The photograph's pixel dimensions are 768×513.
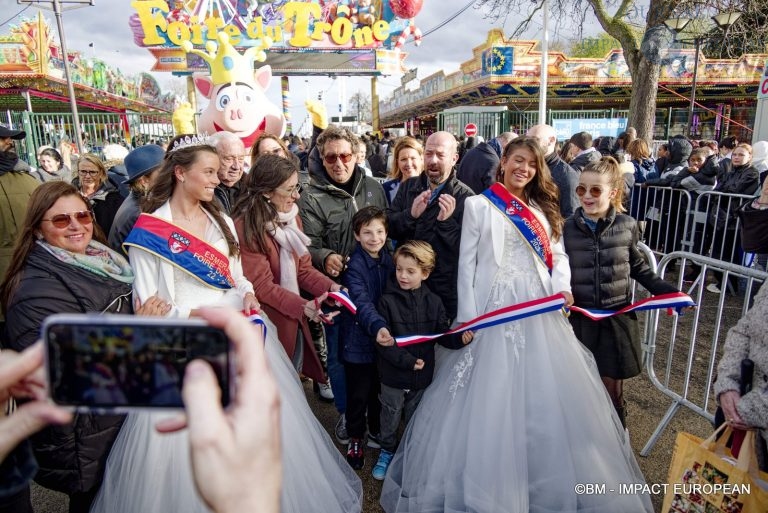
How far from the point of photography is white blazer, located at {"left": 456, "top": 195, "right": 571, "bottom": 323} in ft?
8.57

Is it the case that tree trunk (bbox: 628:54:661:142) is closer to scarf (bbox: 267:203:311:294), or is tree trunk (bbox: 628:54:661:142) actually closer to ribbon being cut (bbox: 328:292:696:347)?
ribbon being cut (bbox: 328:292:696:347)

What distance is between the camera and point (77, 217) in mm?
2080

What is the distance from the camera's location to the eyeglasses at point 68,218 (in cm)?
201

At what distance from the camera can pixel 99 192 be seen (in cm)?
409

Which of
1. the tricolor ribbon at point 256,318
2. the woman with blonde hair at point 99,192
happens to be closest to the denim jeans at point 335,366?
the tricolor ribbon at point 256,318

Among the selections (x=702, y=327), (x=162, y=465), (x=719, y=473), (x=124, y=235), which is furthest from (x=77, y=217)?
(x=702, y=327)

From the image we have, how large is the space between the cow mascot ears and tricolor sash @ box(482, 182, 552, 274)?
184 inches

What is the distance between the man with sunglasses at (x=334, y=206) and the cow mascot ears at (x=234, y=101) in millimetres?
3620

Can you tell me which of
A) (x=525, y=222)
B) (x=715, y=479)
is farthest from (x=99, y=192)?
(x=715, y=479)

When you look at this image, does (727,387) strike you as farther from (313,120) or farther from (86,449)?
(313,120)

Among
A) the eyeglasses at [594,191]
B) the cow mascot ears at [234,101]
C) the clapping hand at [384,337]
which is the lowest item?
the clapping hand at [384,337]

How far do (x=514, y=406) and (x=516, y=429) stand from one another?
0.36 feet

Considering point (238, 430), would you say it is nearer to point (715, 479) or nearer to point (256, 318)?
point (256, 318)

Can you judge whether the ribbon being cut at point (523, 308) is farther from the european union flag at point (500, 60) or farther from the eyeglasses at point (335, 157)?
the european union flag at point (500, 60)
